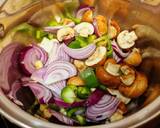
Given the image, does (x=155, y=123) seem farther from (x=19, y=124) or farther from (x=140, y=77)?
(x=19, y=124)

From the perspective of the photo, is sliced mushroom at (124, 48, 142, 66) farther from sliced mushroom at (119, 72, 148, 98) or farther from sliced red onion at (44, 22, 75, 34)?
sliced red onion at (44, 22, 75, 34)

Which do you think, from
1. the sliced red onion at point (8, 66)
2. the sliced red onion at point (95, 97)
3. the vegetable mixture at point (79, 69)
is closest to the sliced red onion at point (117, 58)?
the vegetable mixture at point (79, 69)

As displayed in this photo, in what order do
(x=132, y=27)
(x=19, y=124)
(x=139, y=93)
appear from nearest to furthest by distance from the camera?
(x=19, y=124), (x=139, y=93), (x=132, y=27)

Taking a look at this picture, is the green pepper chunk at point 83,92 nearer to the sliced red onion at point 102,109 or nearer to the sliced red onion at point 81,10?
the sliced red onion at point 102,109

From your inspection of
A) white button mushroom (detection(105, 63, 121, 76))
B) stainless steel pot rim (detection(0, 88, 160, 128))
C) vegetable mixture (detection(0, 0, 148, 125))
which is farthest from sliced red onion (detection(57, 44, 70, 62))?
stainless steel pot rim (detection(0, 88, 160, 128))

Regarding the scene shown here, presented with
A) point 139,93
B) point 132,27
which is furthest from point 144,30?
point 139,93

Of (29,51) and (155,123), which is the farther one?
(29,51)
